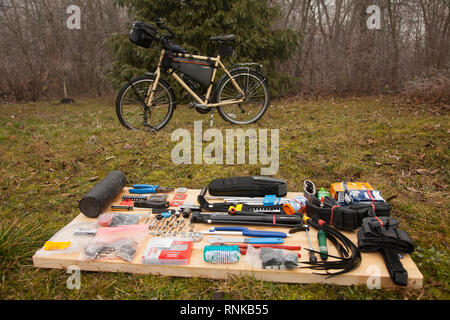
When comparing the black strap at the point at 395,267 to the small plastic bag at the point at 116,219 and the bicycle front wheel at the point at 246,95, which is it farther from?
the bicycle front wheel at the point at 246,95

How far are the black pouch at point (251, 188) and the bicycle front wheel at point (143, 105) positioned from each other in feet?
8.50

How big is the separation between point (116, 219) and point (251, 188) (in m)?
1.10

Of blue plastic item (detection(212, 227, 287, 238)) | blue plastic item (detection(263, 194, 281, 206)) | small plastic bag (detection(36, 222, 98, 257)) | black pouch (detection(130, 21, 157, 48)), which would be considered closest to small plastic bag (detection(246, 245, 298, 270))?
blue plastic item (detection(212, 227, 287, 238))

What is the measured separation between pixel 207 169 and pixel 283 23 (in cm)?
935

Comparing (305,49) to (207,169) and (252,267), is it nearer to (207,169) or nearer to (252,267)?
(207,169)

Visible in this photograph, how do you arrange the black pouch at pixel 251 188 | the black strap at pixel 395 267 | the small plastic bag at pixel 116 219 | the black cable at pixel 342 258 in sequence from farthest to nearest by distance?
1. the black pouch at pixel 251 188
2. the small plastic bag at pixel 116 219
3. the black cable at pixel 342 258
4. the black strap at pixel 395 267

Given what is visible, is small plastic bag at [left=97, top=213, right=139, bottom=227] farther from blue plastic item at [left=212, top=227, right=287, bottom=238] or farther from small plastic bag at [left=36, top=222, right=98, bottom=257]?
blue plastic item at [left=212, top=227, right=287, bottom=238]

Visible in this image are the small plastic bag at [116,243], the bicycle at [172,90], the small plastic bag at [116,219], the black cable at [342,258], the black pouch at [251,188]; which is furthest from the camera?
the bicycle at [172,90]

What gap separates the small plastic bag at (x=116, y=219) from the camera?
2.30 meters

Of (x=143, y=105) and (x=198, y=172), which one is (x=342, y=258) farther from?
(x=143, y=105)

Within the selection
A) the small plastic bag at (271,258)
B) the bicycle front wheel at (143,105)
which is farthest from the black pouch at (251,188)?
the bicycle front wheel at (143,105)

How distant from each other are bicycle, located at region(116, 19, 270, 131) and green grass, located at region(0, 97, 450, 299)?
1.02 ft

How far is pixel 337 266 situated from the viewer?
1820 millimetres

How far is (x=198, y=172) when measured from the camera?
3.67m
